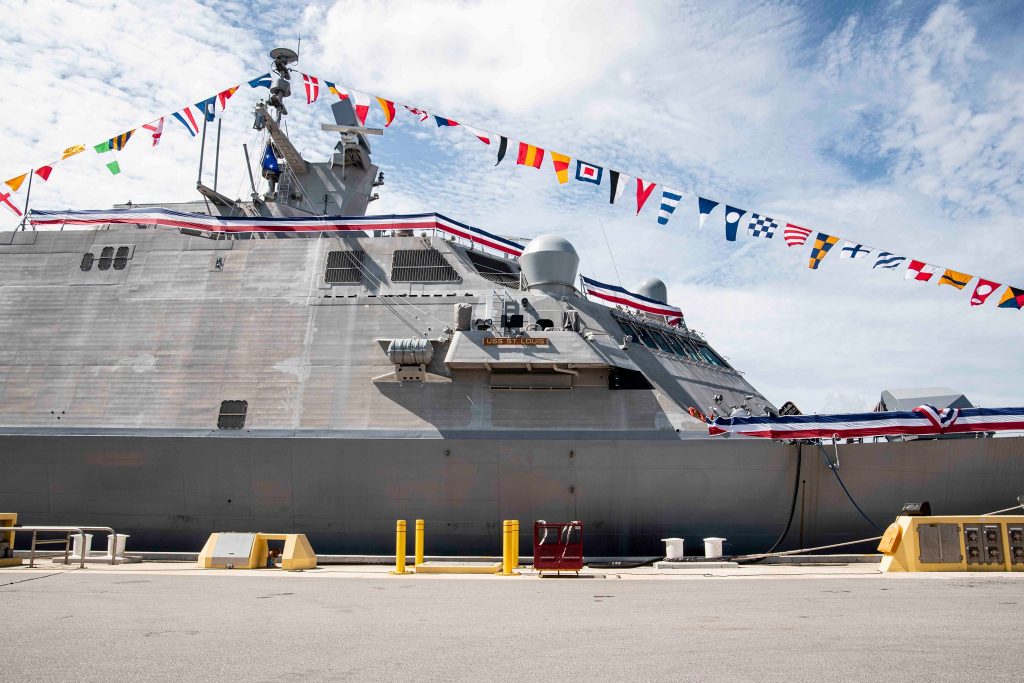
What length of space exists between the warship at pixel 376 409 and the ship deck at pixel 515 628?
3300 mm

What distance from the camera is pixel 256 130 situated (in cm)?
1942

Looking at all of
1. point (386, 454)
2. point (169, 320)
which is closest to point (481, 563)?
point (386, 454)

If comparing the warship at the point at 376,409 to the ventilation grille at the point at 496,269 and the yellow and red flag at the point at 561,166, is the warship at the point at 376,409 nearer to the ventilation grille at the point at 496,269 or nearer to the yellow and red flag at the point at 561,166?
the ventilation grille at the point at 496,269

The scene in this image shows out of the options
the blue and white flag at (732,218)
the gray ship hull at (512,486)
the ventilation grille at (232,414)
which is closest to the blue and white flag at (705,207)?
the blue and white flag at (732,218)

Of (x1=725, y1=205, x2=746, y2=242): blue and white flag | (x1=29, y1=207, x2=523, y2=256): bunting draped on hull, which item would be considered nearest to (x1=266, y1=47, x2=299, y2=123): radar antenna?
(x1=29, y1=207, x2=523, y2=256): bunting draped on hull

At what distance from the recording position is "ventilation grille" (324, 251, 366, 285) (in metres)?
15.9

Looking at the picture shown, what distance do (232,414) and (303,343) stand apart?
184 cm

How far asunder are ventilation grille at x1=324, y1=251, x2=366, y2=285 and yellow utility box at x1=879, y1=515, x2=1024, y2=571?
1066 cm

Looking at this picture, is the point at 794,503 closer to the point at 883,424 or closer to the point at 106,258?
the point at 883,424

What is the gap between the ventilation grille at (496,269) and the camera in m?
16.9

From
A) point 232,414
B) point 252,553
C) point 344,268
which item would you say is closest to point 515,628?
point 252,553

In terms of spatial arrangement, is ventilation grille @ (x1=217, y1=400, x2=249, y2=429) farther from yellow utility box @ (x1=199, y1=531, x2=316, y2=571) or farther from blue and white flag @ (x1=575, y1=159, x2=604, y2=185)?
blue and white flag @ (x1=575, y1=159, x2=604, y2=185)

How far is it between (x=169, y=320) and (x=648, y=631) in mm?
12943

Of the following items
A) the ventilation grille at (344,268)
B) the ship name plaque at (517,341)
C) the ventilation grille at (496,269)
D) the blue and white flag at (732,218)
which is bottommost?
the ship name plaque at (517,341)
